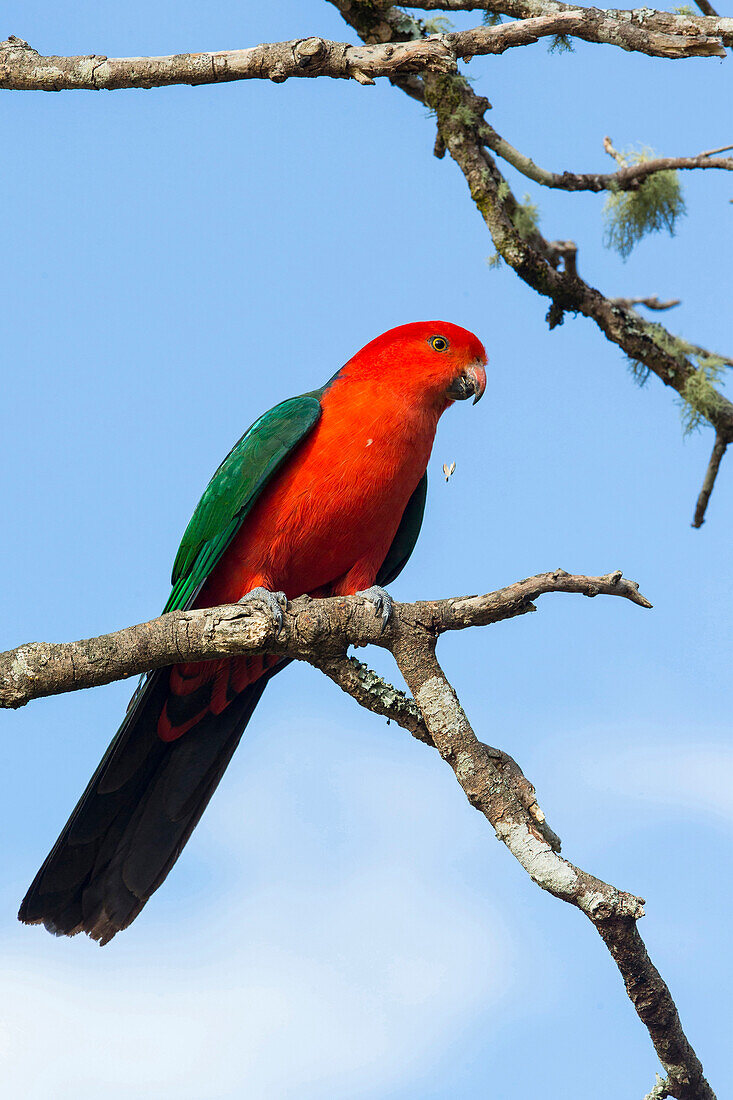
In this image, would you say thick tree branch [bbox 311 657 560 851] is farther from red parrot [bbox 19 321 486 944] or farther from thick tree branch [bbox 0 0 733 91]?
thick tree branch [bbox 0 0 733 91]

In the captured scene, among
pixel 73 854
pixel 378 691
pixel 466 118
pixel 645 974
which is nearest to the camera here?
pixel 645 974

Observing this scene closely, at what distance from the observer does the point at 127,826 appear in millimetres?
4129

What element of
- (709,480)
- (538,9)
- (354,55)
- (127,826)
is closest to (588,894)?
(127,826)

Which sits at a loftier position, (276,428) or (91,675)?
(276,428)

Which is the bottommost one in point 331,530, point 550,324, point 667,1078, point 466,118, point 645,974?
point 667,1078

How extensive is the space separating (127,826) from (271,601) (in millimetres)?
1269

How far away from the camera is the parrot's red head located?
14.8ft

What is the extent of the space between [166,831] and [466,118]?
393cm

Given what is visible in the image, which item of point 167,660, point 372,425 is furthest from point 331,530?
point 167,660

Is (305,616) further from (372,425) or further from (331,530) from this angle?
(372,425)

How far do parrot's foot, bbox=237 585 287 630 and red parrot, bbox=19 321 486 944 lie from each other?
38 mm

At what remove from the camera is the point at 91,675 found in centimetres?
323

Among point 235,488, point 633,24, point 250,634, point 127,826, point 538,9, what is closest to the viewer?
point 250,634

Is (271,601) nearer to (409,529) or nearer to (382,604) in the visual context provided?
(382,604)
